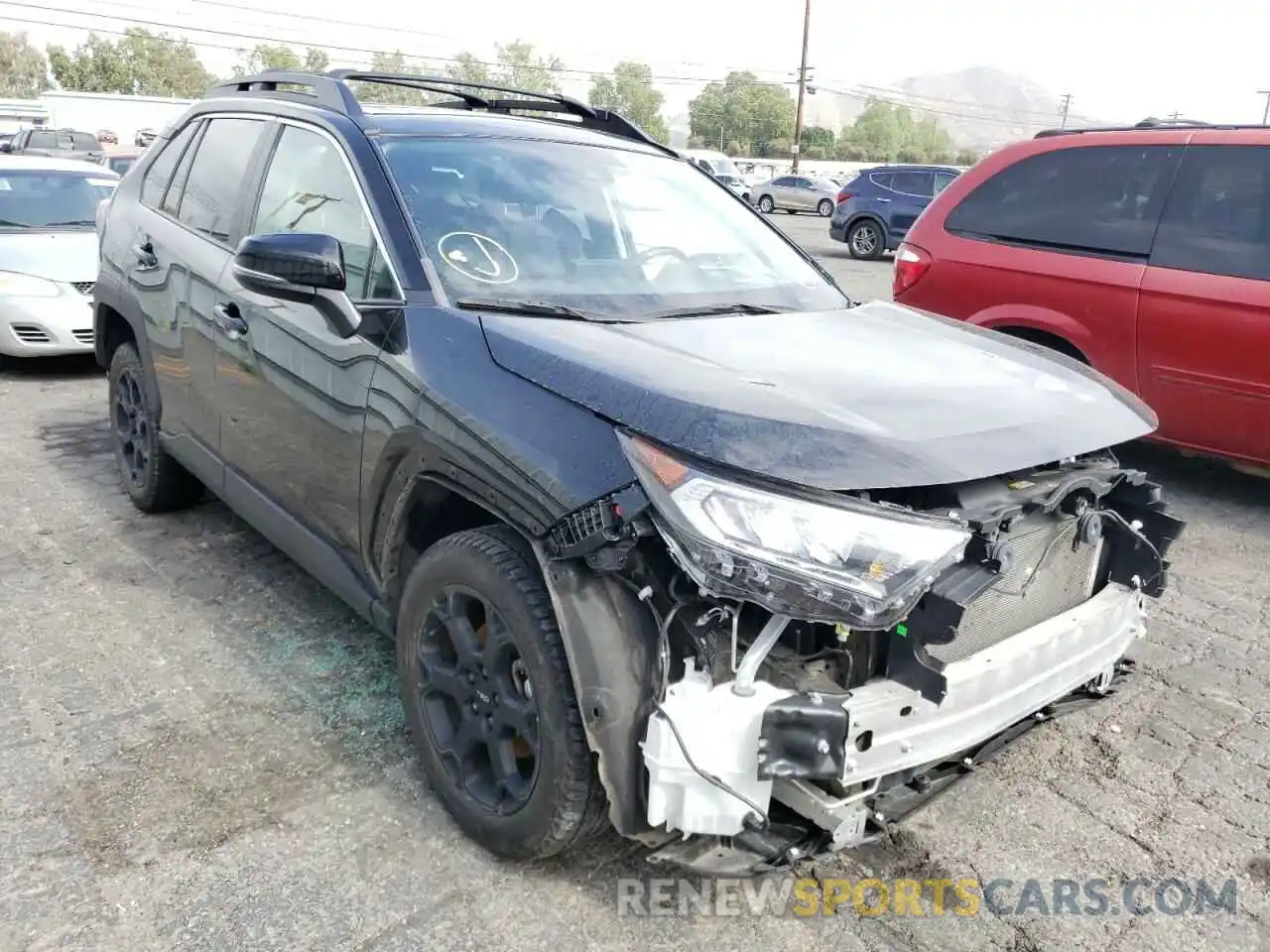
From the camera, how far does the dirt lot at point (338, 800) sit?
7.49 ft

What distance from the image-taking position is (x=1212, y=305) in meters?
4.86

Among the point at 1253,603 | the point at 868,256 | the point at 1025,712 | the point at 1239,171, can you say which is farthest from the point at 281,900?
the point at 868,256

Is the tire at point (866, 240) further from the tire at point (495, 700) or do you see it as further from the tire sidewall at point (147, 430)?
the tire at point (495, 700)

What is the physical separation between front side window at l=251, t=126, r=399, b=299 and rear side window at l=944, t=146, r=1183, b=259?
3960 mm

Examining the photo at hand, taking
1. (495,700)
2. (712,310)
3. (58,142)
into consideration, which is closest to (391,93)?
(712,310)

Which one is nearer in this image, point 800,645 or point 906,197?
point 800,645

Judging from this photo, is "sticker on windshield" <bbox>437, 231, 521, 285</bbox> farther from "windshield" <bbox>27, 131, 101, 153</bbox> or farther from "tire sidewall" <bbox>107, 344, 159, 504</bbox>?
"windshield" <bbox>27, 131, 101, 153</bbox>

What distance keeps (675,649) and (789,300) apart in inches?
61.6

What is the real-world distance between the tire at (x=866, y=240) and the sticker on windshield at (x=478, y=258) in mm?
16845

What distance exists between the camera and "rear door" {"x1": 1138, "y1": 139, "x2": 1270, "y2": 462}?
4.78 meters

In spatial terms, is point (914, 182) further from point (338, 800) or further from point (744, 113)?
point (744, 113)

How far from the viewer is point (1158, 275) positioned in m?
5.05

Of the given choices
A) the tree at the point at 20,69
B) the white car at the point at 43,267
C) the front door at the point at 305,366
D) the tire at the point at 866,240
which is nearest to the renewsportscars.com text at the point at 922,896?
the front door at the point at 305,366

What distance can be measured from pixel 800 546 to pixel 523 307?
1.10m
